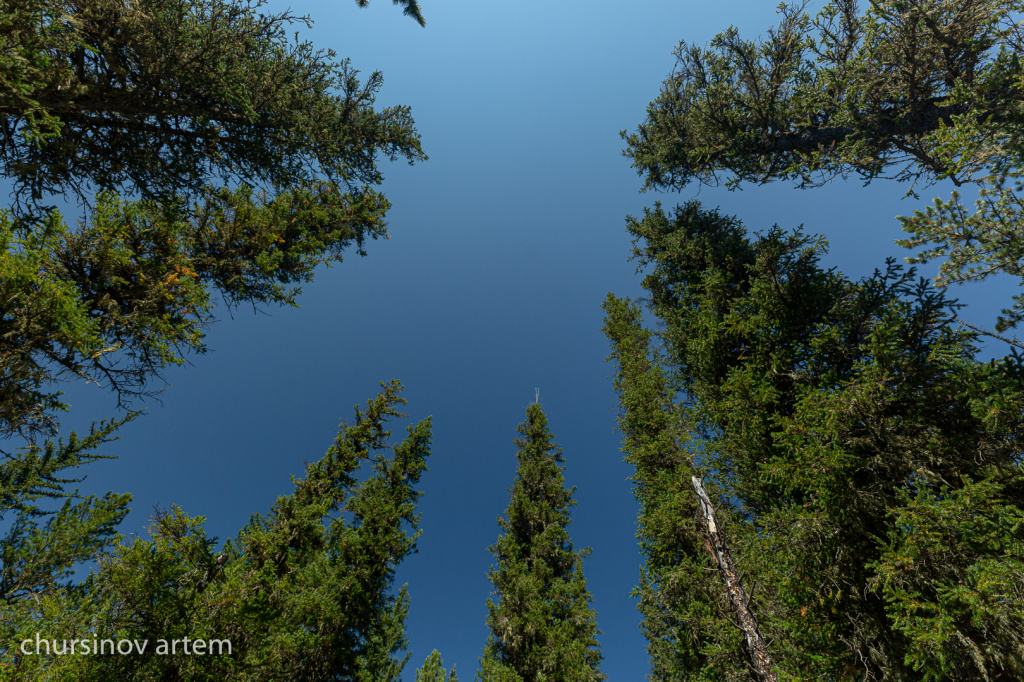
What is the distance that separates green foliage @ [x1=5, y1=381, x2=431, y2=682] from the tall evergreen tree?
160 inches

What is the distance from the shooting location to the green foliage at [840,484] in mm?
4113

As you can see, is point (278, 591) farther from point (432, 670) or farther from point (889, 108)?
point (889, 108)

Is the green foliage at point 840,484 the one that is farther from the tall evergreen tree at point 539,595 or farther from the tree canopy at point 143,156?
the tree canopy at point 143,156

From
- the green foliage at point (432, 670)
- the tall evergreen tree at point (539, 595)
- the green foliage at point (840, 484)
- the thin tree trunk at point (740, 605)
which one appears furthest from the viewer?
the tall evergreen tree at point (539, 595)

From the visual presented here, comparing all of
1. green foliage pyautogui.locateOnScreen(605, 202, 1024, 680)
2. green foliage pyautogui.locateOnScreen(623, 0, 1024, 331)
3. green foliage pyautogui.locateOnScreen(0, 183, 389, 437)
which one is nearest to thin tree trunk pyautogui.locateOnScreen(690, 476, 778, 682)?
green foliage pyautogui.locateOnScreen(605, 202, 1024, 680)

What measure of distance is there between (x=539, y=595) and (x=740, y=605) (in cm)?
848

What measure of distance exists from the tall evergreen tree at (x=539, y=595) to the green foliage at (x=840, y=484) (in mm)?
2581

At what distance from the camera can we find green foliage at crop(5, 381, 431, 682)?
19.2ft

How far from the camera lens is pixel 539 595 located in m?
11.6

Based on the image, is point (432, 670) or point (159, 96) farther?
point (432, 670)

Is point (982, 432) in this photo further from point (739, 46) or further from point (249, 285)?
point (249, 285)

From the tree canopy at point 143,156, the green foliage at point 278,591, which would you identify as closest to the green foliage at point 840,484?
the green foliage at point 278,591

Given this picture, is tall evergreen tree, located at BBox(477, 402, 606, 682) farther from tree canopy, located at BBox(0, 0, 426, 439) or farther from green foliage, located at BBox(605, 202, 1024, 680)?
tree canopy, located at BBox(0, 0, 426, 439)

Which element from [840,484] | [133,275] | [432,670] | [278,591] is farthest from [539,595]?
[133,275]
